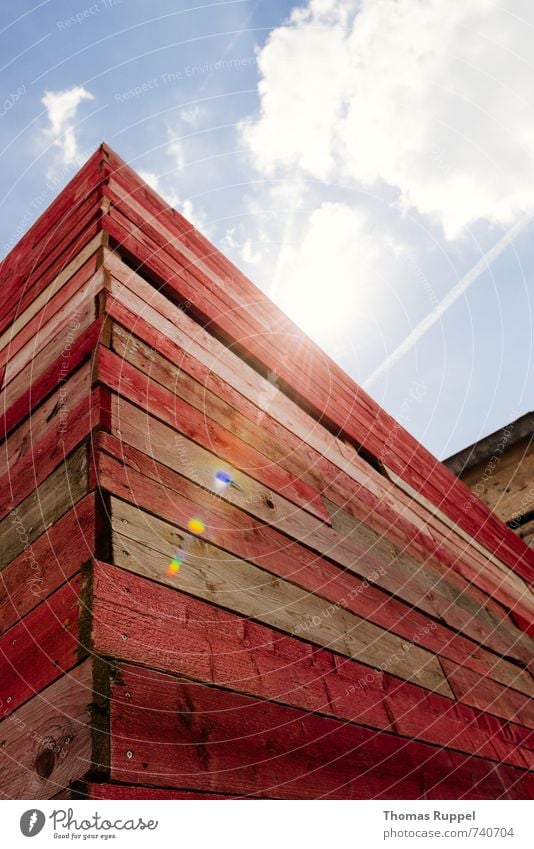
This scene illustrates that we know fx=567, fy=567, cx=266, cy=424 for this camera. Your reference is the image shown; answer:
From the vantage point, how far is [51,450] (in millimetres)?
1729

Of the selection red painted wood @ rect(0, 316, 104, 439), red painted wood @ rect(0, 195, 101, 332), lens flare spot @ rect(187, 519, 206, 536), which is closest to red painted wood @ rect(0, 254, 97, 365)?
red painted wood @ rect(0, 195, 101, 332)

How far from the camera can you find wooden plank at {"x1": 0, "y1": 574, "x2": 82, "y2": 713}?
1206 millimetres

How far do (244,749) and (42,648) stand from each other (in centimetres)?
53

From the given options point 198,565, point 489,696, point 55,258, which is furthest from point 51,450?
point 489,696

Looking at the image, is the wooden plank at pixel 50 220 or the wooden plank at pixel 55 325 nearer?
the wooden plank at pixel 55 325

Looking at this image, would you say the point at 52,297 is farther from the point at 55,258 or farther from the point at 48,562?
the point at 48,562

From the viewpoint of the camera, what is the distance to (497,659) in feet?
10.7

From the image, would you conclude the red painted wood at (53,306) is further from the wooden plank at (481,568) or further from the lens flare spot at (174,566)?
the wooden plank at (481,568)

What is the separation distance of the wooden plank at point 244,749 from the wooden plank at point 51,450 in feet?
2.28

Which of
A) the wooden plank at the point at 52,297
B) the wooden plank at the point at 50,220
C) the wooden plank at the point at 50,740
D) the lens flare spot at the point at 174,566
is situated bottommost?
the wooden plank at the point at 50,740

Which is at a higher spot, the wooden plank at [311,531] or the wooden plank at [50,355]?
the wooden plank at [50,355]

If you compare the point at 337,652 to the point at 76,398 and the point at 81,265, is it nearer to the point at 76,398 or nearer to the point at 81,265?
the point at 76,398

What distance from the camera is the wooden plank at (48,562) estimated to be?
134 cm

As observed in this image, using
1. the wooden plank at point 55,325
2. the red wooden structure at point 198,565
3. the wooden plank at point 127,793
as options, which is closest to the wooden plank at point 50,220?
the red wooden structure at point 198,565
